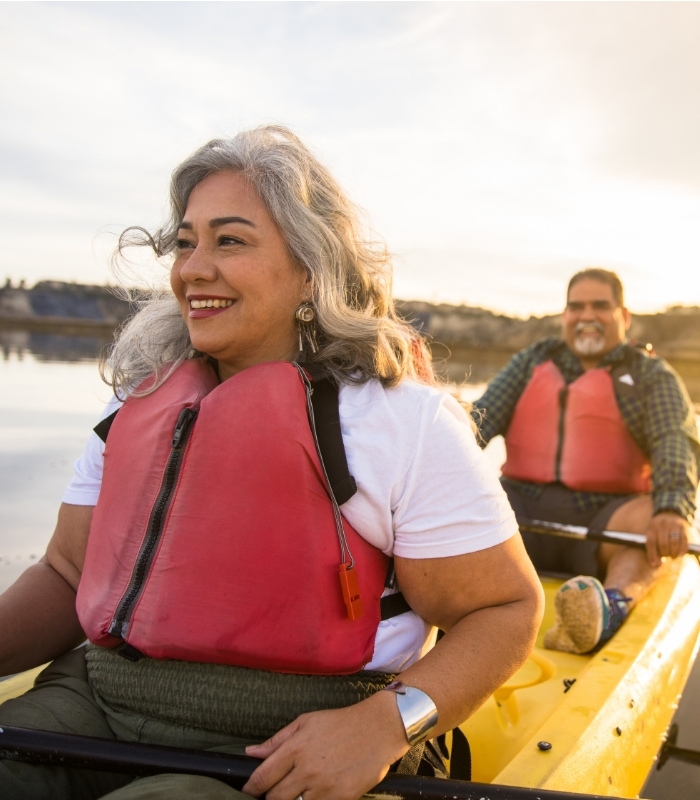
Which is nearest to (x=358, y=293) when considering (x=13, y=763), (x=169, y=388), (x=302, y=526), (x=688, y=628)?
(x=169, y=388)

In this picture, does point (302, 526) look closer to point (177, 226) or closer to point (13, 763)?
point (13, 763)

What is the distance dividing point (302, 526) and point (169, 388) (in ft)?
1.52

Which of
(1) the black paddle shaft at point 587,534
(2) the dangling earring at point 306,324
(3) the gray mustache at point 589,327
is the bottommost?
(1) the black paddle shaft at point 587,534

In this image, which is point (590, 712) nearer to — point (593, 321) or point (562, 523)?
point (562, 523)

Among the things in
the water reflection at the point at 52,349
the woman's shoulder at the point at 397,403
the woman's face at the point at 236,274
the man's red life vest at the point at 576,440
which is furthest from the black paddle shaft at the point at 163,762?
the water reflection at the point at 52,349

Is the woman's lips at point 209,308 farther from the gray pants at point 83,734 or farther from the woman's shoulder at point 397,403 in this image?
the gray pants at point 83,734

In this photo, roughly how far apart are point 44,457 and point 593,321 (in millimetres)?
4846

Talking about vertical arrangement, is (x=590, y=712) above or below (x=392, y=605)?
below

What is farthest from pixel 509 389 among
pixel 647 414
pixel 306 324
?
pixel 306 324

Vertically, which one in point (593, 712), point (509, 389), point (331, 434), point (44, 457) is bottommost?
point (44, 457)

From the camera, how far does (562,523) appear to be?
3883mm

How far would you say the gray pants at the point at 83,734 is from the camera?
1.34 meters

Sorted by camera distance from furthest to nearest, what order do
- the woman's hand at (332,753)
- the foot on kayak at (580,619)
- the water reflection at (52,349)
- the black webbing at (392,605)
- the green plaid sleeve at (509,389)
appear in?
1. the water reflection at (52,349)
2. the green plaid sleeve at (509,389)
3. the foot on kayak at (580,619)
4. the black webbing at (392,605)
5. the woman's hand at (332,753)

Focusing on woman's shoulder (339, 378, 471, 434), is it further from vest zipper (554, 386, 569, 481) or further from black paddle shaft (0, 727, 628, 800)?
vest zipper (554, 386, 569, 481)
